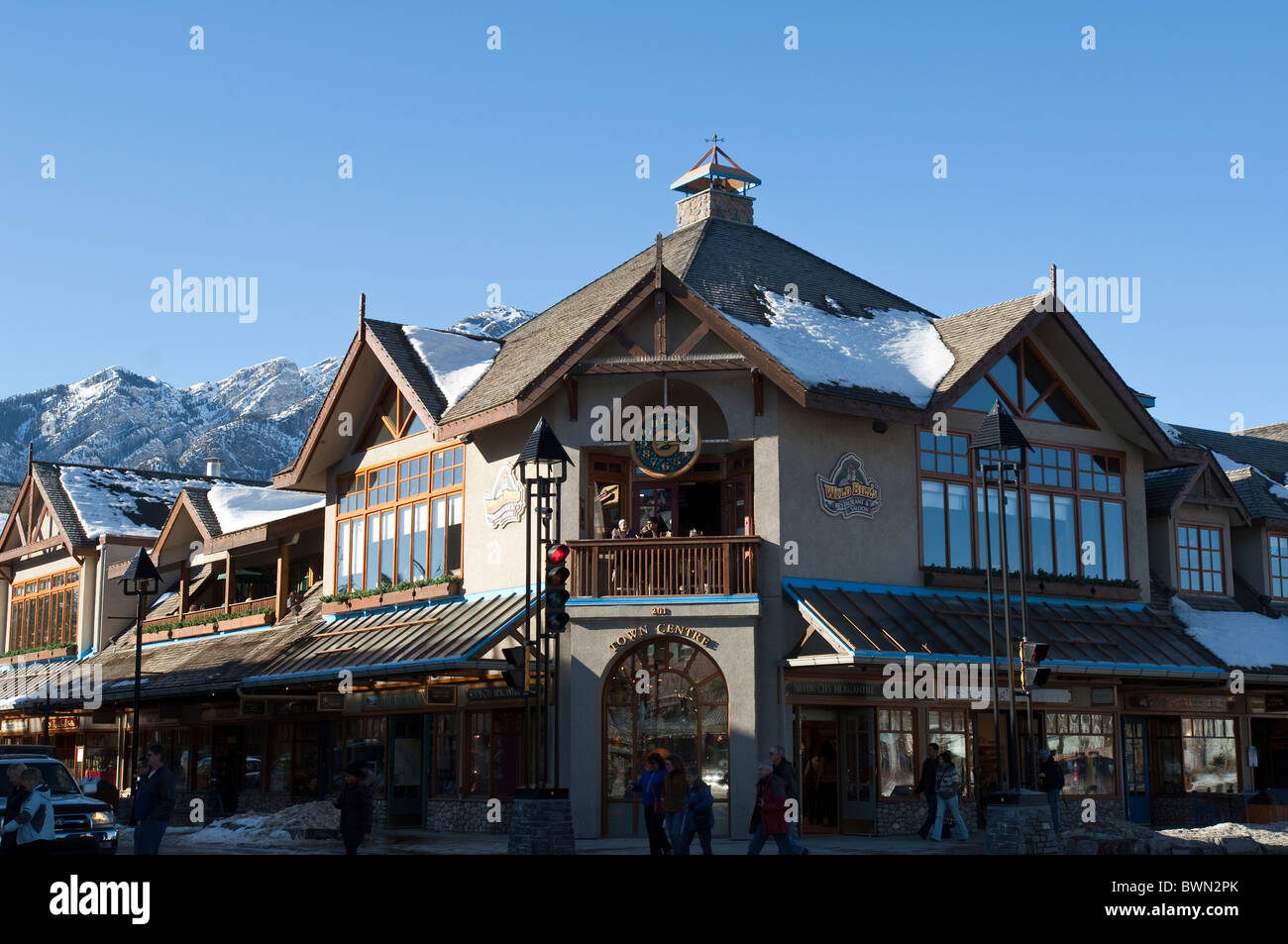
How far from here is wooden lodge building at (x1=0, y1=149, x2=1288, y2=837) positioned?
2558cm

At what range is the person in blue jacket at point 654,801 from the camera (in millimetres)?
19906

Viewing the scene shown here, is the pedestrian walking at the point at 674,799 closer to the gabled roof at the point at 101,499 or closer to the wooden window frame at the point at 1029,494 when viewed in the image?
the wooden window frame at the point at 1029,494

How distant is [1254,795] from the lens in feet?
99.1

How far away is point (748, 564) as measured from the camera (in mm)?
25516

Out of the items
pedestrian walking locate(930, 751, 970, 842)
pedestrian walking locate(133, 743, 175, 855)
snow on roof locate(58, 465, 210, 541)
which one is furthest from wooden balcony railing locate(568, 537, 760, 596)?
snow on roof locate(58, 465, 210, 541)

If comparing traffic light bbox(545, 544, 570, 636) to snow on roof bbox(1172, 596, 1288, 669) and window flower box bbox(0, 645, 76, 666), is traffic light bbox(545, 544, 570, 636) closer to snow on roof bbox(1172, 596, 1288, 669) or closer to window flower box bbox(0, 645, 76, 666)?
snow on roof bbox(1172, 596, 1288, 669)

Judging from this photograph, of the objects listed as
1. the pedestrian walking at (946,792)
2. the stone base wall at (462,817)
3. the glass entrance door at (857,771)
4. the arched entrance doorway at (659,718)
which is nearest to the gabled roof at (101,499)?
the stone base wall at (462,817)

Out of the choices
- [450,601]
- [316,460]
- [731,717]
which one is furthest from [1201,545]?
[316,460]

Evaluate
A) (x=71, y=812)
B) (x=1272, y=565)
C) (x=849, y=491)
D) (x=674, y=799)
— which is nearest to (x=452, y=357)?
(x=849, y=491)

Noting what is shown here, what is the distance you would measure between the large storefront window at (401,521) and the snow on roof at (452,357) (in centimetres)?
126

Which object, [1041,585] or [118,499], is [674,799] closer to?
[1041,585]

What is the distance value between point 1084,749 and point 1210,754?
12.5 ft

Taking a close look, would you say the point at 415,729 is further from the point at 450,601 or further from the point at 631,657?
the point at 631,657
